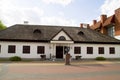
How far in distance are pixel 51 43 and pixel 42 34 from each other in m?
3.04

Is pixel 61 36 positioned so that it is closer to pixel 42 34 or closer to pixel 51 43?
pixel 51 43

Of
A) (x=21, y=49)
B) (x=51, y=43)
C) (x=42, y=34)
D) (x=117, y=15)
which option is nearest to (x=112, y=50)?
(x=117, y=15)

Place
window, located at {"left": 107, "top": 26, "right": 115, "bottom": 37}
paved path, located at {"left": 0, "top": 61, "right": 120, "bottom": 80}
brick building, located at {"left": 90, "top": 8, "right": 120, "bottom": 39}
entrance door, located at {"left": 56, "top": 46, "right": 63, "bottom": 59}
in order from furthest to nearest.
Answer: window, located at {"left": 107, "top": 26, "right": 115, "bottom": 37} → brick building, located at {"left": 90, "top": 8, "right": 120, "bottom": 39} → entrance door, located at {"left": 56, "top": 46, "right": 63, "bottom": 59} → paved path, located at {"left": 0, "top": 61, "right": 120, "bottom": 80}

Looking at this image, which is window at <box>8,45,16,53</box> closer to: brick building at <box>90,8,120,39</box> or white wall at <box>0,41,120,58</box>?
white wall at <box>0,41,120,58</box>

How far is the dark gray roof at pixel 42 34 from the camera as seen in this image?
1217 inches

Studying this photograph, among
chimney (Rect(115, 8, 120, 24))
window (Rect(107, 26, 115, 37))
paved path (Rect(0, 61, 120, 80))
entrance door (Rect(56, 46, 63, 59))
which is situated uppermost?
chimney (Rect(115, 8, 120, 24))

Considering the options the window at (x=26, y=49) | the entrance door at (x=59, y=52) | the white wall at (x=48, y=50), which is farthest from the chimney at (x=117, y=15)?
the window at (x=26, y=49)

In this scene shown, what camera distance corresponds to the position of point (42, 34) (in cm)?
3294

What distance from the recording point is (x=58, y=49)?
3164cm

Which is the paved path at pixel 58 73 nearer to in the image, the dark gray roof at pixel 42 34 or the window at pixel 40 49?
the window at pixel 40 49

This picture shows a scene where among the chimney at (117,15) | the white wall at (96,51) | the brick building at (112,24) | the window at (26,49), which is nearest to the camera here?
the window at (26,49)

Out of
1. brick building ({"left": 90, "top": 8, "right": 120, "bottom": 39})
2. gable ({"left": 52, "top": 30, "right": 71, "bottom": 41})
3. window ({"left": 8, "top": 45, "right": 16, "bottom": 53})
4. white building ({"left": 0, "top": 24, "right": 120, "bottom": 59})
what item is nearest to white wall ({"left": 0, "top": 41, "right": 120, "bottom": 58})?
white building ({"left": 0, "top": 24, "right": 120, "bottom": 59})

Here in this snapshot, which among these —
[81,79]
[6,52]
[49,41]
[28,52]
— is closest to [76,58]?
[49,41]

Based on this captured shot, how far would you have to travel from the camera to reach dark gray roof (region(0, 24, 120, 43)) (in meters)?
30.9
